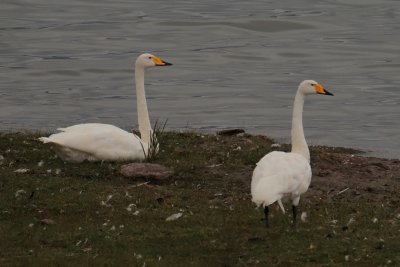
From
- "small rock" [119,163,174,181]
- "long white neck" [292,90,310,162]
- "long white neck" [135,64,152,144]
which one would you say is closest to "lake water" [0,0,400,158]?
"long white neck" [135,64,152,144]

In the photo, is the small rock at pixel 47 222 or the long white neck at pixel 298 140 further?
the long white neck at pixel 298 140

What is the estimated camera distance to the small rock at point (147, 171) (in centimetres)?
1474

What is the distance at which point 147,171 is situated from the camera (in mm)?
14812

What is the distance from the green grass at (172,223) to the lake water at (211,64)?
340 inches

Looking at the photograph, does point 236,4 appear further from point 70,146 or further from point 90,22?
point 70,146

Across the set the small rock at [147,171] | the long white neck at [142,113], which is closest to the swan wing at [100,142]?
the long white neck at [142,113]

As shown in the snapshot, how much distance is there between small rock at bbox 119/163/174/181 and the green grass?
99 millimetres

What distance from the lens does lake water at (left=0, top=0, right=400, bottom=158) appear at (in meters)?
28.4

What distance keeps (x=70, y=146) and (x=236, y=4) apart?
42.2 meters

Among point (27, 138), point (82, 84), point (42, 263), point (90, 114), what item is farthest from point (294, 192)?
point (82, 84)

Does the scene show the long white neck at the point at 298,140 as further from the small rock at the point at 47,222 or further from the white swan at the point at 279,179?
the small rock at the point at 47,222

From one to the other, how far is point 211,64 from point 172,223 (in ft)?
90.3

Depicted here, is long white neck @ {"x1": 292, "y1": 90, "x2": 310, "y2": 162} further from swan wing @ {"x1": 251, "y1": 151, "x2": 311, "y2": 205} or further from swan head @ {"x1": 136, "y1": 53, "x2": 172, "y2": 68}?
swan head @ {"x1": 136, "y1": 53, "x2": 172, "y2": 68}

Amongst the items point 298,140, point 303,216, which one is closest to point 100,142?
point 298,140
